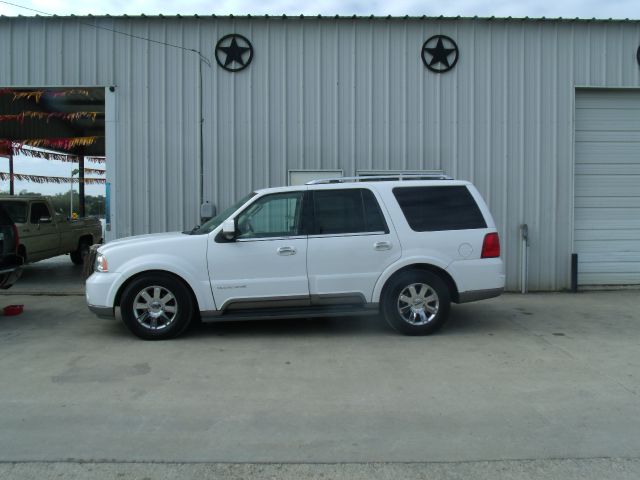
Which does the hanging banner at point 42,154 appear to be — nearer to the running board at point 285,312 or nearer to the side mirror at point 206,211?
the side mirror at point 206,211

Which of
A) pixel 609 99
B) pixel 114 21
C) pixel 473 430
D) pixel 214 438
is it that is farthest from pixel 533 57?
pixel 214 438

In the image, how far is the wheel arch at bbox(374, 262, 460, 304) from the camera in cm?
704

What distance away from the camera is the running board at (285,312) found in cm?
694

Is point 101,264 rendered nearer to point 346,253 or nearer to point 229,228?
point 229,228

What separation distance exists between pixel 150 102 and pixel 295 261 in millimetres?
5334

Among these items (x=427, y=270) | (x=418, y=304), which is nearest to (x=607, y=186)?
(x=427, y=270)

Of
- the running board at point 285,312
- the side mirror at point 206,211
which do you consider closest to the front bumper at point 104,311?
the running board at point 285,312

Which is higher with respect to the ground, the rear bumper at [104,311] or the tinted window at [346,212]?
the tinted window at [346,212]

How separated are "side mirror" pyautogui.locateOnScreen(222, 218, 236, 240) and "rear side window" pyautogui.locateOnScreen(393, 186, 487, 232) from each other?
204 cm

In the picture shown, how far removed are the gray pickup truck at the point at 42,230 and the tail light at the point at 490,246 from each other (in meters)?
8.65

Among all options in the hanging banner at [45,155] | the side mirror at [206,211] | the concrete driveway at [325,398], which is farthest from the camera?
the hanging banner at [45,155]

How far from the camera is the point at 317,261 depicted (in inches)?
272

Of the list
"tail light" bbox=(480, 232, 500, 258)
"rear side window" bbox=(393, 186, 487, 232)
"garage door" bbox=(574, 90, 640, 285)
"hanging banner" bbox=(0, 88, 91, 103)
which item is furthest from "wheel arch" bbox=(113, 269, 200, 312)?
"garage door" bbox=(574, 90, 640, 285)

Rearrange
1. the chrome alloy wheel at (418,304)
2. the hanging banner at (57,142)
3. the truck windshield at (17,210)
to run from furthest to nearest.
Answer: the hanging banner at (57,142)
the truck windshield at (17,210)
the chrome alloy wheel at (418,304)
